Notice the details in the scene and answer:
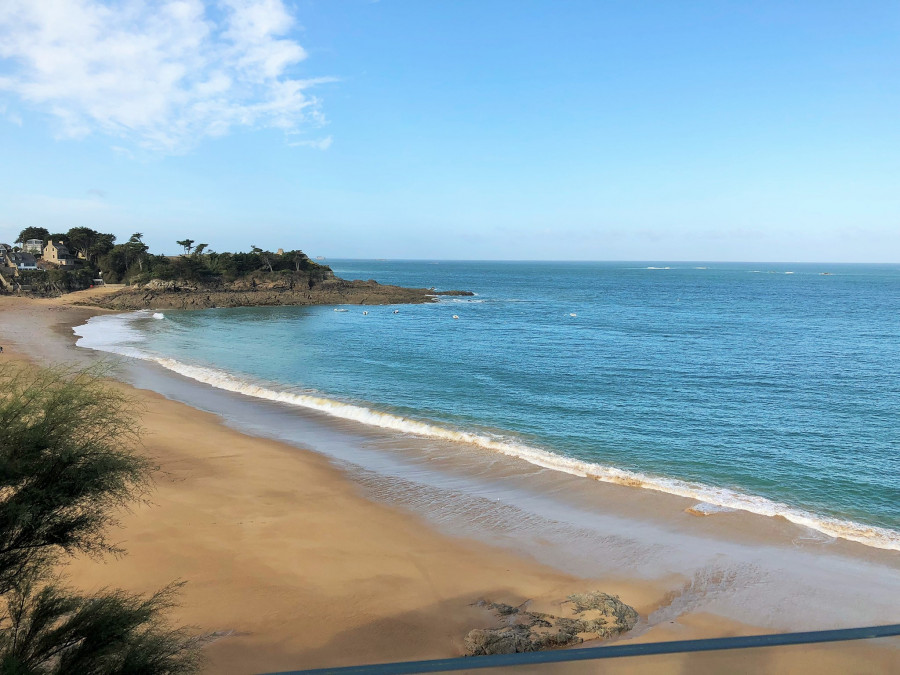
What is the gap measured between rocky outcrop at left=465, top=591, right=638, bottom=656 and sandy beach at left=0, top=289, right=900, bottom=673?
0.32m

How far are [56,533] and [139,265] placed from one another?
91.7m

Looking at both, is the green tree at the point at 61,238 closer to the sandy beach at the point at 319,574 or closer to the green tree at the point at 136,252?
the green tree at the point at 136,252

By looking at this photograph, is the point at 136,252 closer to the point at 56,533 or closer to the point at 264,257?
the point at 264,257

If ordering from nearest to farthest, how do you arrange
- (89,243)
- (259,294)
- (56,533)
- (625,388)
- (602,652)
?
(602,652) < (56,533) < (625,388) < (259,294) < (89,243)

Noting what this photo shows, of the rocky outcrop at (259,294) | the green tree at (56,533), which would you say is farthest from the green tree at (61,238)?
the green tree at (56,533)

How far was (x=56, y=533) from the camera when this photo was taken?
20.0 feet

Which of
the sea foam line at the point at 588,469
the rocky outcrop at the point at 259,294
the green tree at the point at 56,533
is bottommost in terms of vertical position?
the sea foam line at the point at 588,469

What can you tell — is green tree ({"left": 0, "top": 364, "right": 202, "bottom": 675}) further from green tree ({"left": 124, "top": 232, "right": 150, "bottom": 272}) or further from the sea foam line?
green tree ({"left": 124, "top": 232, "right": 150, "bottom": 272})

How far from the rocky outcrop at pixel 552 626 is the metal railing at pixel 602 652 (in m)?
5.79

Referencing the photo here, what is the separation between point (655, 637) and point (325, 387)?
22122mm

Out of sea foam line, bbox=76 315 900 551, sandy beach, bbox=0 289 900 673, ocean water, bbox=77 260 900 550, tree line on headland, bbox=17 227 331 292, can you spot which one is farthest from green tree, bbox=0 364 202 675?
tree line on headland, bbox=17 227 331 292

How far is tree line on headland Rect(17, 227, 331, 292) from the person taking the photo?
7981 centimetres

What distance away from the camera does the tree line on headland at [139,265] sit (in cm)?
7981

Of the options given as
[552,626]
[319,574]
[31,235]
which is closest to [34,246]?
[31,235]
